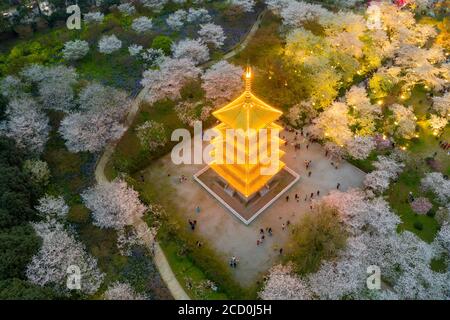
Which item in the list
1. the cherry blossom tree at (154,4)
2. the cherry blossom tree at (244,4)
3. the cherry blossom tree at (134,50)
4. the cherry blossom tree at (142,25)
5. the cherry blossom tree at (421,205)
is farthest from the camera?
the cherry blossom tree at (154,4)

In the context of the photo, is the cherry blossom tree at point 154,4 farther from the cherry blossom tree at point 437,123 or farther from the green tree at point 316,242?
the green tree at point 316,242

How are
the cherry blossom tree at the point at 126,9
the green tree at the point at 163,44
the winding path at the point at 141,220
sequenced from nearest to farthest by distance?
the winding path at the point at 141,220 < the green tree at the point at 163,44 < the cherry blossom tree at the point at 126,9

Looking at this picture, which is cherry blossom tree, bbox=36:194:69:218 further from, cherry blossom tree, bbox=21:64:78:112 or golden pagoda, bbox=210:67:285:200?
golden pagoda, bbox=210:67:285:200

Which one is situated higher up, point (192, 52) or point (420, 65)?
point (420, 65)

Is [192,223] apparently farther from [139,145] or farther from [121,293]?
[139,145]

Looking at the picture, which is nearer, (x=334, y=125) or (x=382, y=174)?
(x=382, y=174)

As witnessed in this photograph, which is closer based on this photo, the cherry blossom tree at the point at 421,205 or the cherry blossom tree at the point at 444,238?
the cherry blossom tree at the point at 444,238

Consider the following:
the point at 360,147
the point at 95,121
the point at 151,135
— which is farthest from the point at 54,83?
the point at 360,147

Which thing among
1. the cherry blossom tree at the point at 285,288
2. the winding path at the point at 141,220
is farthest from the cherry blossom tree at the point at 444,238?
the winding path at the point at 141,220
